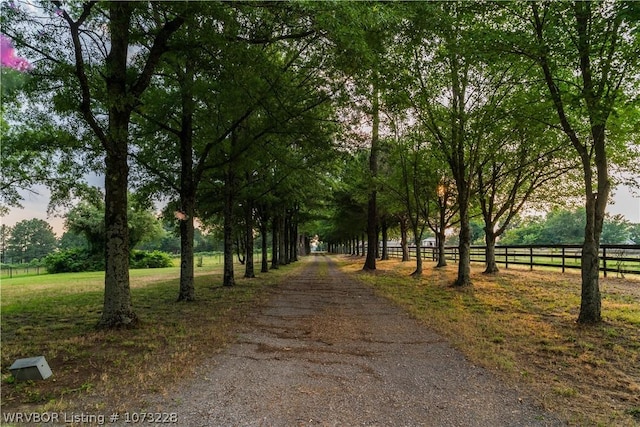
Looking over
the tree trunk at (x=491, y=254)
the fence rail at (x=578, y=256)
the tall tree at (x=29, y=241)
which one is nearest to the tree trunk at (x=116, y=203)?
the fence rail at (x=578, y=256)

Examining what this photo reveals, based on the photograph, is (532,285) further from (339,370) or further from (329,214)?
(329,214)

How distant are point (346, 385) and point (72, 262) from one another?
40.9 m

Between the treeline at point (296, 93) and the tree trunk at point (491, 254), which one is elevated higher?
the treeline at point (296, 93)

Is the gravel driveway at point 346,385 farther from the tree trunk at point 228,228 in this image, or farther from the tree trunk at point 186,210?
the tree trunk at point 228,228

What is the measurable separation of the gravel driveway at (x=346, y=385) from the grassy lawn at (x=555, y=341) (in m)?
0.41

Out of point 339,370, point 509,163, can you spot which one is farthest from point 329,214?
point 339,370

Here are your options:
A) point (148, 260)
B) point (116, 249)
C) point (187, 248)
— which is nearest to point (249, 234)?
point (187, 248)

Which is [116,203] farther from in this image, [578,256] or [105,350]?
[578,256]

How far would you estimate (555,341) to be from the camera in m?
5.75

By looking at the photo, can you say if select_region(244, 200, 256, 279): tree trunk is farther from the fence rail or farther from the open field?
the fence rail

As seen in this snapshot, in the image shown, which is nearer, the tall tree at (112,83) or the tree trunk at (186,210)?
the tall tree at (112,83)

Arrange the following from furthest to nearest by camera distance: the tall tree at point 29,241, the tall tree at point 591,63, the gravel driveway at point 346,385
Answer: the tall tree at point 29,241
the tall tree at point 591,63
the gravel driveway at point 346,385

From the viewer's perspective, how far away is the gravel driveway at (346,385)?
3275 mm

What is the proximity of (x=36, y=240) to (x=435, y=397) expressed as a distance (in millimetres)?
107969
